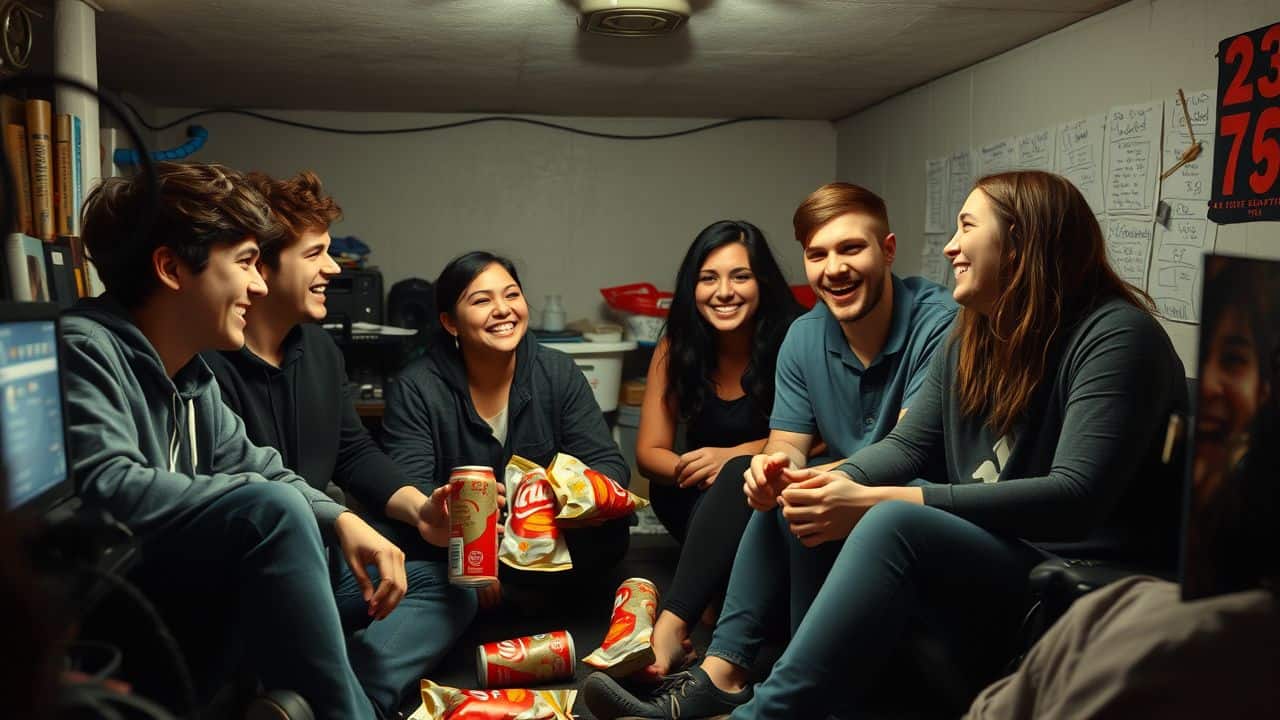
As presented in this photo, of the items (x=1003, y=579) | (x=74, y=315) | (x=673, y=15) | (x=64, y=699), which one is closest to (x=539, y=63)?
(x=673, y=15)

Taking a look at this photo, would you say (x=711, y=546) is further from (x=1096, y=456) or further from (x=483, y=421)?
(x=1096, y=456)

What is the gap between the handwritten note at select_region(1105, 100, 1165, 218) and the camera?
2.33m

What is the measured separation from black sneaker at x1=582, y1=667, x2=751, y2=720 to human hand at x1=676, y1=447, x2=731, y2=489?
708 mm

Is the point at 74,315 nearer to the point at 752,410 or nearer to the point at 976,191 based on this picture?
the point at 976,191

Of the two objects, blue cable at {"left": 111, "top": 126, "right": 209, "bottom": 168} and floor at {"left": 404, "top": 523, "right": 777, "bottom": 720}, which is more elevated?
blue cable at {"left": 111, "top": 126, "right": 209, "bottom": 168}

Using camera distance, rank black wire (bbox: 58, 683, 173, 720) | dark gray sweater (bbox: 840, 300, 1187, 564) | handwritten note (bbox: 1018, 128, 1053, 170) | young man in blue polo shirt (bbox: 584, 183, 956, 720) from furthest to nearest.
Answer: handwritten note (bbox: 1018, 128, 1053, 170), young man in blue polo shirt (bbox: 584, 183, 956, 720), dark gray sweater (bbox: 840, 300, 1187, 564), black wire (bbox: 58, 683, 173, 720)

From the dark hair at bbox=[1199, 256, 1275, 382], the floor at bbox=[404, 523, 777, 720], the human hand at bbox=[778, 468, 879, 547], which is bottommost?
the floor at bbox=[404, 523, 777, 720]

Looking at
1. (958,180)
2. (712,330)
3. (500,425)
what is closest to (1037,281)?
(712,330)

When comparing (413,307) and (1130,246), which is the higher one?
(1130,246)

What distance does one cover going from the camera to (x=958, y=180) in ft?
10.7

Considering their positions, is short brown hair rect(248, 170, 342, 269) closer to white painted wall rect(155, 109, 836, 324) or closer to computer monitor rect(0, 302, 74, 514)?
computer monitor rect(0, 302, 74, 514)

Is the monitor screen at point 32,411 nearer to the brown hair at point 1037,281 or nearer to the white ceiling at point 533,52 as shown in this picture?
the brown hair at point 1037,281

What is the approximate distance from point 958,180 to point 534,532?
190cm

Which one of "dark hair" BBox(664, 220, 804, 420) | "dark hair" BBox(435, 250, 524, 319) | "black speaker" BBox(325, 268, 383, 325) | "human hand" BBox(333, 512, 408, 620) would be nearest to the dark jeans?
"human hand" BBox(333, 512, 408, 620)
